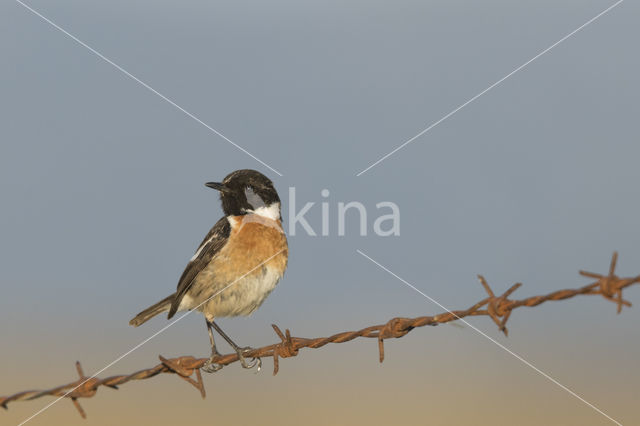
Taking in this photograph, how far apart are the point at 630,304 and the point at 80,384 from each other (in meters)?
3.69

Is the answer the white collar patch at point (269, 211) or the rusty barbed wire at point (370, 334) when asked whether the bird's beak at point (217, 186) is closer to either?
the white collar patch at point (269, 211)

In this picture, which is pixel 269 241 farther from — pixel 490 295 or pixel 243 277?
pixel 490 295

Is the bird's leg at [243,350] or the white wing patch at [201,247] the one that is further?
the white wing patch at [201,247]

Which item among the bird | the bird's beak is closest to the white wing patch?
the bird

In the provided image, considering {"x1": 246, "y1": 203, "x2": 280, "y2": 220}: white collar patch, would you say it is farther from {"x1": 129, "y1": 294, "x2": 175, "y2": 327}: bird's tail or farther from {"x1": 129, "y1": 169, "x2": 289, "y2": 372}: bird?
{"x1": 129, "y1": 294, "x2": 175, "y2": 327}: bird's tail

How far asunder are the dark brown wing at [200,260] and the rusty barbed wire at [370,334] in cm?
183

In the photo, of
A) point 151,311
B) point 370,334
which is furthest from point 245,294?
point 370,334

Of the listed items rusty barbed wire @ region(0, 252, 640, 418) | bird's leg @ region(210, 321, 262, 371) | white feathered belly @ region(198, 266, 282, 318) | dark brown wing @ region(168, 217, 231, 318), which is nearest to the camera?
rusty barbed wire @ region(0, 252, 640, 418)

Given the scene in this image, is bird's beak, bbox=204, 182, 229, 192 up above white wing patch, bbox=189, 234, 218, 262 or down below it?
above

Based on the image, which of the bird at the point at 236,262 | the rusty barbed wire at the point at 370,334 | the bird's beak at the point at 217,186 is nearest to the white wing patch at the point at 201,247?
the bird at the point at 236,262

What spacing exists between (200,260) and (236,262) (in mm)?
425

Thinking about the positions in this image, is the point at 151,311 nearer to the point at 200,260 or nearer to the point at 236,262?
the point at 200,260

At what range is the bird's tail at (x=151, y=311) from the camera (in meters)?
7.75

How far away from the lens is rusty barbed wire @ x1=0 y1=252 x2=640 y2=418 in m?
3.45
